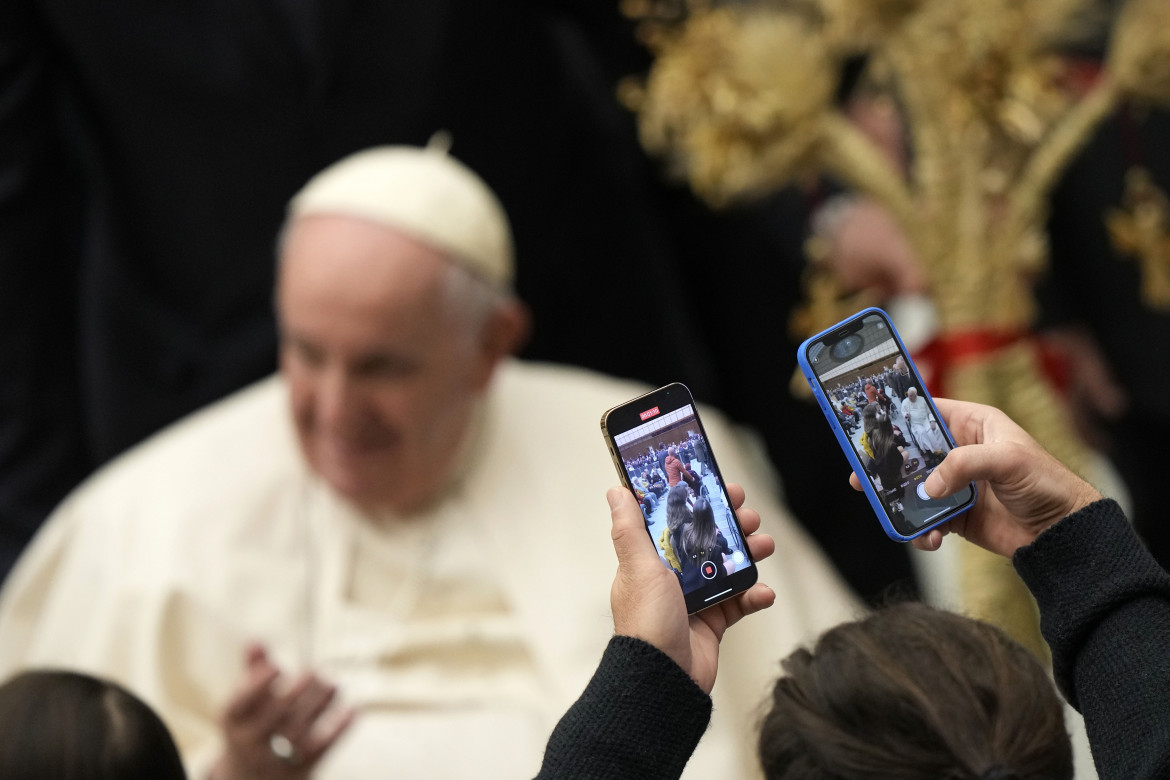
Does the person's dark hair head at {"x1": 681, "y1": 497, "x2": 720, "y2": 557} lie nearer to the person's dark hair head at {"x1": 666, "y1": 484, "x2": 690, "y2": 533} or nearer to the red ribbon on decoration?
the person's dark hair head at {"x1": 666, "y1": 484, "x2": 690, "y2": 533}

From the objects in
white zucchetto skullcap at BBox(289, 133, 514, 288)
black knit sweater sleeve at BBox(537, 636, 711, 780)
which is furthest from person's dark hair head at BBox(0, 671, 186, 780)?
white zucchetto skullcap at BBox(289, 133, 514, 288)

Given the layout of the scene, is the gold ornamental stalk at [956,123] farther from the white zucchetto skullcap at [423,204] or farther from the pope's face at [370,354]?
the pope's face at [370,354]

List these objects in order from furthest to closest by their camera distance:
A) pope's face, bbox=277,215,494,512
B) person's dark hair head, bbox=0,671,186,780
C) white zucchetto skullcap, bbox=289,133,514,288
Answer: white zucchetto skullcap, bbox=289,133,514,288 < pope's face, bbox=277,215,494,512 < person's dark hair head, bbox=0,671,186,780

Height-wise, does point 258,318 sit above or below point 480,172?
below

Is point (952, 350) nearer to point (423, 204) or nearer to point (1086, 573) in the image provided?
point (423, 204)

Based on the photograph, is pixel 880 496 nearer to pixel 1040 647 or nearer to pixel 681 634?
pixel 681 634

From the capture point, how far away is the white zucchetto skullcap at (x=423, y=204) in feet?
6.39

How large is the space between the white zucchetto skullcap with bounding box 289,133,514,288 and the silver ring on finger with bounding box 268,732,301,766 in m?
0.77

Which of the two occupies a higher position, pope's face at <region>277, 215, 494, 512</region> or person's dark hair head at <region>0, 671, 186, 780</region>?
pope's face at <region>277, 215, 494, 512</region>

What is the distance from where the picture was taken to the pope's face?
1.83 metres

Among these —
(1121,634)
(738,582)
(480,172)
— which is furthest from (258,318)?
(1121,634)

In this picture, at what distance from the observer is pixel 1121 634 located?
0.78 m

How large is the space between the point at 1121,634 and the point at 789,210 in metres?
1.96

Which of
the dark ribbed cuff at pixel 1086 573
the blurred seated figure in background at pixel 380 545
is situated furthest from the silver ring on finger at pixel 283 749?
the dark ribbed cuff at pixel 1086 573
